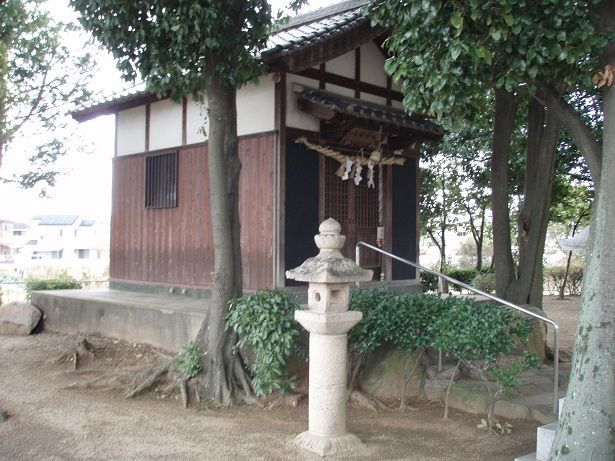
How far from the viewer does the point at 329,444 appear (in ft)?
17.4

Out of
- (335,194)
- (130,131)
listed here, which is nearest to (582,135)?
(335,194)

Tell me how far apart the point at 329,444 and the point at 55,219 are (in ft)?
193

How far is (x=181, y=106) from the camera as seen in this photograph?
1112 centimetres

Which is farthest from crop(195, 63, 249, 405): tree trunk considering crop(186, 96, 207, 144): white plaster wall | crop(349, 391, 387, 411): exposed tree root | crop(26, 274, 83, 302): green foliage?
crop(26, 274, 83, 302): green foliage

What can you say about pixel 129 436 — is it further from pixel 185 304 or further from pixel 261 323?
pixel 185 304

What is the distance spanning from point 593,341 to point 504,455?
176cm

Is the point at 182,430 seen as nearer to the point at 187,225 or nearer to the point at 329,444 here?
the point at 329,444

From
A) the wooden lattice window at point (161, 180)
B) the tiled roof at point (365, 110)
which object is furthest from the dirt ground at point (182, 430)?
the tiled roof at point (365, 110)

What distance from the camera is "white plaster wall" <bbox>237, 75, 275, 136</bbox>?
960 cm

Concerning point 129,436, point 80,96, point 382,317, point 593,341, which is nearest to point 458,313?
point 382,317

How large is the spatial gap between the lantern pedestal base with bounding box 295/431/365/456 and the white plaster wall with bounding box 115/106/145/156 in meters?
8.17

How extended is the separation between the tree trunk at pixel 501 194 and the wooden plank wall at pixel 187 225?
3703 millimetres

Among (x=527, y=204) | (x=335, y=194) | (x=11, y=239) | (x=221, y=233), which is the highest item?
A: (x=11, y=239)

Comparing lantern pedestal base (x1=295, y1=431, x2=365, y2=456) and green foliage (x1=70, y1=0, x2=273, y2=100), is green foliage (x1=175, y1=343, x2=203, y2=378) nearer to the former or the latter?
lantern pedestal base (x1=295, y1=431, x2=365, y2=456)
